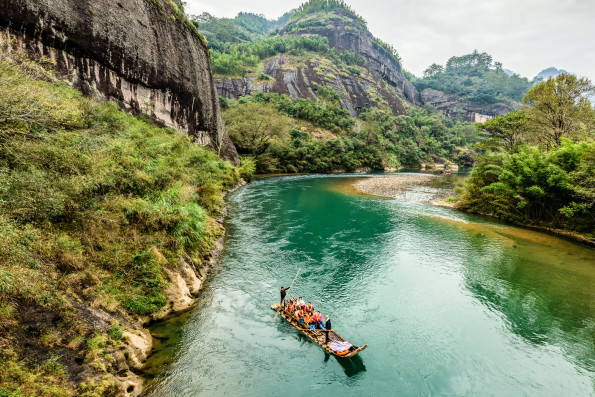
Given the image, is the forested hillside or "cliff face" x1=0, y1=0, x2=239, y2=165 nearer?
"cliff face" x1=0, y1=0, x2=239, y2=165

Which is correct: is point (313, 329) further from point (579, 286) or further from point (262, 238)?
point (579, 286)

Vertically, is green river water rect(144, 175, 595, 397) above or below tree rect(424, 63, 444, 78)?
below

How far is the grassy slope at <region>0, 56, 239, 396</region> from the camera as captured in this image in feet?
18.3

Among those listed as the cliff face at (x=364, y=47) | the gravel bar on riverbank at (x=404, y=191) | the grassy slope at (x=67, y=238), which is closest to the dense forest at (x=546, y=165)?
the gravel bar on riverbank at (x=404, y=191)

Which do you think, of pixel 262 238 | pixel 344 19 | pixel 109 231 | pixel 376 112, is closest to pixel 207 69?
pixel 262 238

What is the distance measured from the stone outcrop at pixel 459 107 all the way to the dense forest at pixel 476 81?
2.83 metres

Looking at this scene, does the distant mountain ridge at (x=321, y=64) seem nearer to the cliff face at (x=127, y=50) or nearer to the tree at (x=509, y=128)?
the cliff face at (x=127, y=50)

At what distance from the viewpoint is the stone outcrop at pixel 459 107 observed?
12525 centimetres

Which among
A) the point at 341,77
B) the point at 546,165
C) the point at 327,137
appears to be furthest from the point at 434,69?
the point at 546,165

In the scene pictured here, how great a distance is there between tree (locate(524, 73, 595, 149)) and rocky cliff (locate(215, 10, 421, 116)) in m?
71.5

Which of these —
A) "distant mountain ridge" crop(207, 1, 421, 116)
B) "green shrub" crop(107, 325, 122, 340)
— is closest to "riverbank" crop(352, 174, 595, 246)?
"green shrub" crop(107, 325, 122, 340)

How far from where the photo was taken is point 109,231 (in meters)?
9.29

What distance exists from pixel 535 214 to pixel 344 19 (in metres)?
158

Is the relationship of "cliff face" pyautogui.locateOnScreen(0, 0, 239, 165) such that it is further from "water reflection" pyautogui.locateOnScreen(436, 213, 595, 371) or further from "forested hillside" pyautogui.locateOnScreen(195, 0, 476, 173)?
"water reflection" pyautogui.locateOnScreen(436, 213, 595, 371)
